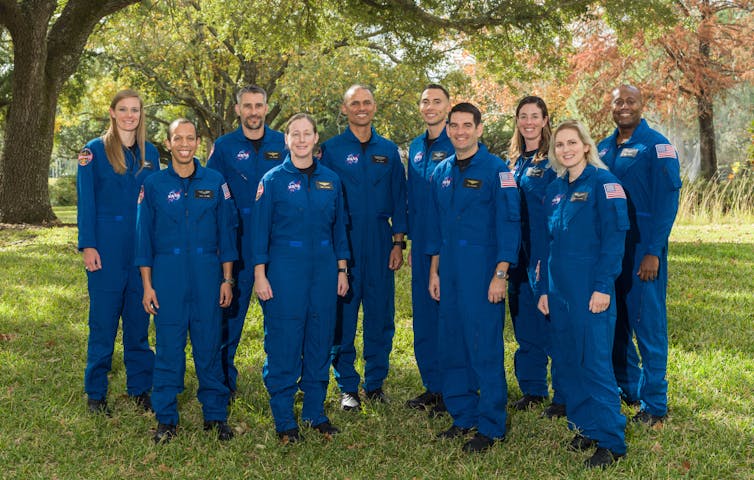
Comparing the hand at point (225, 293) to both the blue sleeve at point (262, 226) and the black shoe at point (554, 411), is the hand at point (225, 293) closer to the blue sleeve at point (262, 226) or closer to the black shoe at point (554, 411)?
the blue sleeve at point (262, 226)

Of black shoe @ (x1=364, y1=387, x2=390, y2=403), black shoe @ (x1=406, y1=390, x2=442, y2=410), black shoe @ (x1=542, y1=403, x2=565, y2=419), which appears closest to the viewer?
black shoe @ (x1=542, y1=403, x2=565, y2=419)

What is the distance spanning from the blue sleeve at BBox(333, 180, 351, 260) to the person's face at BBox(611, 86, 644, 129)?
82.2 inches

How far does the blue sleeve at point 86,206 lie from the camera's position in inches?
195

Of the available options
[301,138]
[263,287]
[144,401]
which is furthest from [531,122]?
[144,401]

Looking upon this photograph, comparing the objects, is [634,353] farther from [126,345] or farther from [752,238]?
[752,238]

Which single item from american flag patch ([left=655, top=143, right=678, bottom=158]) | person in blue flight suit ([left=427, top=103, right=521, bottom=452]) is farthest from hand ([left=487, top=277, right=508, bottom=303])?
american flag patch ([left=655, top=143, right=678, bottom=158])

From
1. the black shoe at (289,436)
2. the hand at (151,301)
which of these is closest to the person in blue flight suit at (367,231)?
the black shoe at (289,436)

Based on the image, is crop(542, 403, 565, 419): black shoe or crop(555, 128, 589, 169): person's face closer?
crop(555, 128, 589, 169): person's face

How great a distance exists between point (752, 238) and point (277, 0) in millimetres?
10876

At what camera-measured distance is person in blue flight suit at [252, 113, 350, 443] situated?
4703 millimetres

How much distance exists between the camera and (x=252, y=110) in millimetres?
5352

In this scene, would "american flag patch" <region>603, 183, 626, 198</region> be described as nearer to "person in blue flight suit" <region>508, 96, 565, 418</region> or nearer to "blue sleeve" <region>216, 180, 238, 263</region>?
"person in blue flight suit" <region>508, 96, 565, 418</region>

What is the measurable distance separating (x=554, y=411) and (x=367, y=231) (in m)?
2.00

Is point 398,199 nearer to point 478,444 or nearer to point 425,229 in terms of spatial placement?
point 425,229
